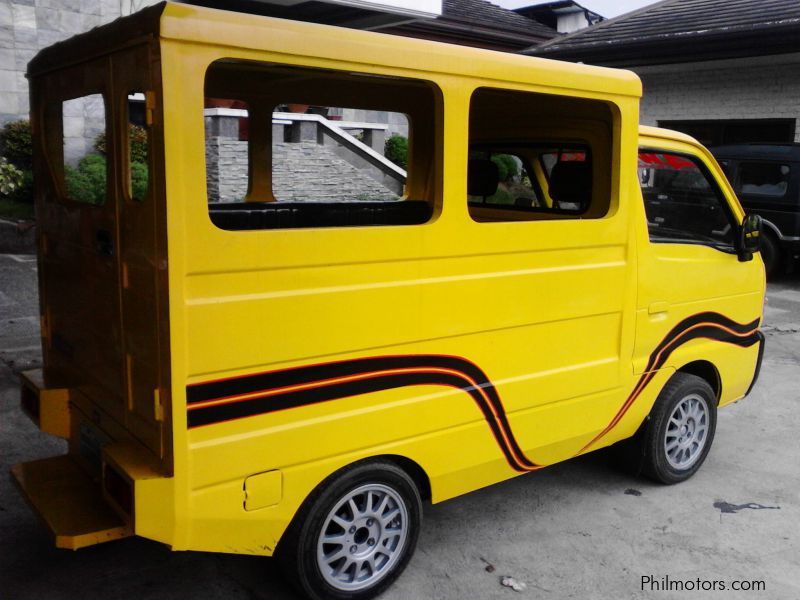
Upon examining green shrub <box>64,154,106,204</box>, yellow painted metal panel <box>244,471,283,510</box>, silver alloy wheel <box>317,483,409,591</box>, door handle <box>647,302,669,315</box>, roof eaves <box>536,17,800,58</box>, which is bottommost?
silver alloy wheel <box>317,483,409,591</box>

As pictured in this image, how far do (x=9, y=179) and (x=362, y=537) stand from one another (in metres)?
9.53

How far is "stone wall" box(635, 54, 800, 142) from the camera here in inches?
514

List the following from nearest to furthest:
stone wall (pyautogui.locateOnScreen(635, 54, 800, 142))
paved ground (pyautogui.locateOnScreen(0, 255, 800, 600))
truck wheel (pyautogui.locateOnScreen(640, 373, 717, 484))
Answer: paved ground (pyautogui.locateOnScreen(0, 255, 800, 600)) < truck wheel (pyautogui.locateOnScreen(640, 373, 717, 484)) < stone wall (pyautogui.locateOnScreen(635, 54, 800, 142))

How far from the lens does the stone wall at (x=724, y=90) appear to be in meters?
13.0

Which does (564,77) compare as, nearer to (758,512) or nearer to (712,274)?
(712,274)

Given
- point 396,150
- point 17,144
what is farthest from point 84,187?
point 396,150

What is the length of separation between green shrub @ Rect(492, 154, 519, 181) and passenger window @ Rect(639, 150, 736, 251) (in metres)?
0.84

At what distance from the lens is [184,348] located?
2.68 meters

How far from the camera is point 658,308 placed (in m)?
4.27

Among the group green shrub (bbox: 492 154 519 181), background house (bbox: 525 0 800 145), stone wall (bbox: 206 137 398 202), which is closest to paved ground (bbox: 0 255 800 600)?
green shrub (bbox: 492 154 519 181)

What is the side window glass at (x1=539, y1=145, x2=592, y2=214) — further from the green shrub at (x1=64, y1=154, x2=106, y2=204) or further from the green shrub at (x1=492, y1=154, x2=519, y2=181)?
the green shrub at (x1=64, y1=154, x2=106, y2=204)

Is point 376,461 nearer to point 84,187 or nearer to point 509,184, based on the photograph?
point 509,184

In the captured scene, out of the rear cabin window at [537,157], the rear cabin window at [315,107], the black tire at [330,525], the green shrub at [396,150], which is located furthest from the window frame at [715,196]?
the green shrub at [396,150]

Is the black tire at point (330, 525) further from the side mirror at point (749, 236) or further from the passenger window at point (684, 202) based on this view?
the side mirror at point (749, 236)
